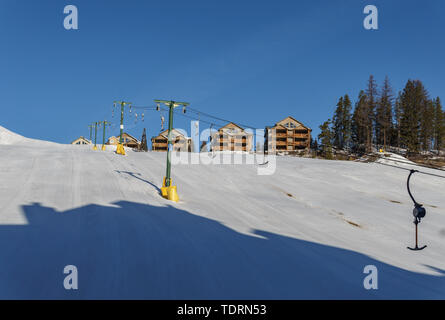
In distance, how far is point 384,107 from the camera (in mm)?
69125

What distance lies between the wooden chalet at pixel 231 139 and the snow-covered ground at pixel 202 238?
59877 mm

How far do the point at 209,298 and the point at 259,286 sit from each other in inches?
38.0

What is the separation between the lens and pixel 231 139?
255 ft

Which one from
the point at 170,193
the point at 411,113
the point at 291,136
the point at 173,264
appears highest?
the point at 411,113

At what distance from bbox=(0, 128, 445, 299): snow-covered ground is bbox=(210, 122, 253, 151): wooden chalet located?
5988 cm

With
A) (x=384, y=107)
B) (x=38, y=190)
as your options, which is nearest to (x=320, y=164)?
(x=38, y=190)

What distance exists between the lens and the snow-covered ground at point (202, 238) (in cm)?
491

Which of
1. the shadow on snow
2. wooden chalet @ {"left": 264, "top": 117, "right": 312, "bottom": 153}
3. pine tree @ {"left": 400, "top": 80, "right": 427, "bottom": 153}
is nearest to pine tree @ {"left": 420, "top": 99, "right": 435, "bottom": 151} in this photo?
pine tree @ {"left": 400, "top": 80, "right": 427, "bottom": 153}

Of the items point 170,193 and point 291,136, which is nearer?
point 170,193

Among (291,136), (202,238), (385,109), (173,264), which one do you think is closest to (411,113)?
(385,109)

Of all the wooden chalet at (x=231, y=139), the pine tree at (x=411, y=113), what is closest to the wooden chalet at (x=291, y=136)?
the wooden chalet at (x=231, y=139)

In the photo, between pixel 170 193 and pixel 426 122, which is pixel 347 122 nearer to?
pixel 426 122

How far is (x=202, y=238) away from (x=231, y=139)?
71.0 m
